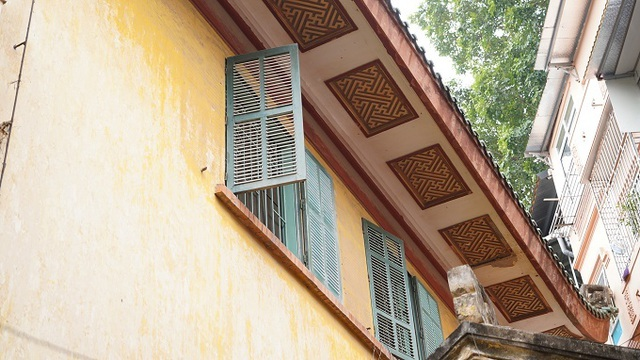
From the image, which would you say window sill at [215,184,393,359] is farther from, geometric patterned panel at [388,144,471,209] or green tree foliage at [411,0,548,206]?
green tree foliage at [411,0,548,206]

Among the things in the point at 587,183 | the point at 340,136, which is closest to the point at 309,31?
the point at 340,136

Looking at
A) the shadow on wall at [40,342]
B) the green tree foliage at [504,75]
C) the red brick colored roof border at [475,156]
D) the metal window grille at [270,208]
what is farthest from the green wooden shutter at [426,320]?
the green tree foliage at [504,75]

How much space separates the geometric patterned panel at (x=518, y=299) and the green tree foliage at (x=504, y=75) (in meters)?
12.5

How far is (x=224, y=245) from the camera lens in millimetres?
6684

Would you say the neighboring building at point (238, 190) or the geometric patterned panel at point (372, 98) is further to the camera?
the geometric patterned panel at point (372, 98)

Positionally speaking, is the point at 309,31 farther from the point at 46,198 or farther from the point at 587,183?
the point at 587,183

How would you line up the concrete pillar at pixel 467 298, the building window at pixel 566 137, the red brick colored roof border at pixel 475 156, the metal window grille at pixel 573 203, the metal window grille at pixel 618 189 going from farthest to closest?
the building window at pixel 566 137 → the metal window grille at pixel 573 203 → the metal window grille at pixel 618 189 → the red brick colored roof border at pixel 475 156 → the concrete pillar at pixel 467 298

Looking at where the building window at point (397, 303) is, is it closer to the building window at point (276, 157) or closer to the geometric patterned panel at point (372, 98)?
the building window at point (276, 157)

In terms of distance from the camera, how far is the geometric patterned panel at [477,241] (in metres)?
11.2

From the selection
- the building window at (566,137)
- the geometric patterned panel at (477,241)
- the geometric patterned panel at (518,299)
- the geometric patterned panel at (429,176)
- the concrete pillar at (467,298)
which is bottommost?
the concrete pillar at (467,298)

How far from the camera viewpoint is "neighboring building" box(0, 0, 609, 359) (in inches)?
199

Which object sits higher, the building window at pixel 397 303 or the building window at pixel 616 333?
the building window at pixel 616 333

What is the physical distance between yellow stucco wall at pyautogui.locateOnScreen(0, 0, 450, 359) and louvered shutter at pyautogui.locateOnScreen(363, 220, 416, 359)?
1.49 meters

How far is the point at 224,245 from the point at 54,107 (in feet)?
5.81
